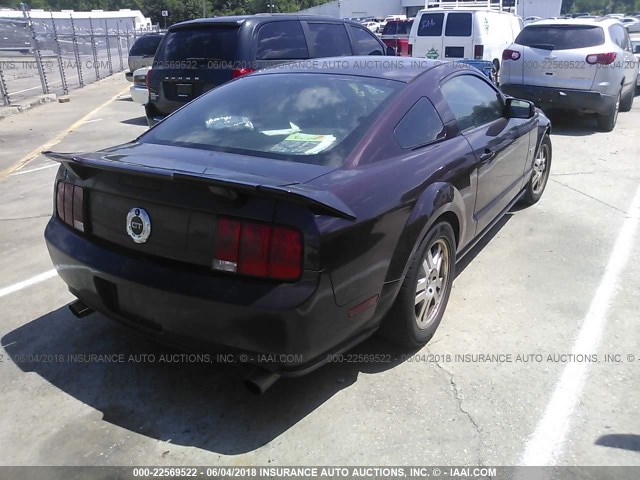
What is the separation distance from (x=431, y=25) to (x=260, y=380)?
1401 centimetres

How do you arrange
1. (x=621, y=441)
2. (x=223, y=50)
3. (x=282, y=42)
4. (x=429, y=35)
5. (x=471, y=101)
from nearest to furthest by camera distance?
(x=621, y=441), (x=471, y=101), (x=223, y=50), (x=282, y=42), (x=429, y=35)

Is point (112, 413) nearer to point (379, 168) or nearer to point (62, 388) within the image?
point (62, 388)

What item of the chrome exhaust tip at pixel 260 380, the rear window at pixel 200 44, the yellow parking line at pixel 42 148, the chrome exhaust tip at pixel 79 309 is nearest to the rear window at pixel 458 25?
the rear window at pixel 200 44

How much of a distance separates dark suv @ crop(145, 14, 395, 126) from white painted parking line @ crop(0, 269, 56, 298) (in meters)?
3.64

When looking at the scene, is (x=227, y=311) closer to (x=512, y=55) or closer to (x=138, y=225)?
(x=138, y=225)

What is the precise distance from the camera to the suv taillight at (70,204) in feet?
9.45

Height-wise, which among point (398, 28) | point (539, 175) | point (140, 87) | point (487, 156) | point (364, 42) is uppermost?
point (364, 42)

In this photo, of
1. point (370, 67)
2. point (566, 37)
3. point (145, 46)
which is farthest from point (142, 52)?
point (370, 67)

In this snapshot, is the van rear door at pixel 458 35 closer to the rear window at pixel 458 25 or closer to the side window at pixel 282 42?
the rear window at pixel 458 25

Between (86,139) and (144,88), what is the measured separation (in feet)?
6.16

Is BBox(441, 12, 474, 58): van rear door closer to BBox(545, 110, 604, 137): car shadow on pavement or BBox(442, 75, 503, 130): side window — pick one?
BBox(545, 110, 604, 137): car shadow on pavement

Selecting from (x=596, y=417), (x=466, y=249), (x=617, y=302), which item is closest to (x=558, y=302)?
(x=617, y=302)

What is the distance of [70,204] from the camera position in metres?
2.96

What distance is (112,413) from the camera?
8.97 feet
